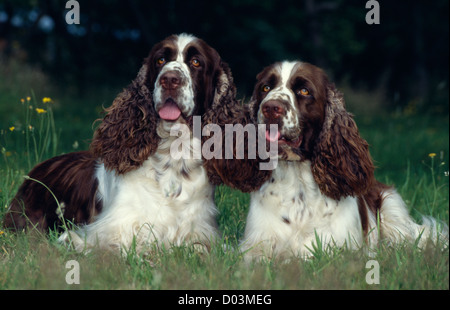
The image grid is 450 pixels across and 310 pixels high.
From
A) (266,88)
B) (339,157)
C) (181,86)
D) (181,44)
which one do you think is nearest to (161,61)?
(181,44)

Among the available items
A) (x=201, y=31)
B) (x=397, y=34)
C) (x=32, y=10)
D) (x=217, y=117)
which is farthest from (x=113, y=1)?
(x=217, y=117)

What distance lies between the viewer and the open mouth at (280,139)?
10.3ft

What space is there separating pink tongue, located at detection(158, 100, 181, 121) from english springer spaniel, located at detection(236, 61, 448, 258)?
444 millimetres

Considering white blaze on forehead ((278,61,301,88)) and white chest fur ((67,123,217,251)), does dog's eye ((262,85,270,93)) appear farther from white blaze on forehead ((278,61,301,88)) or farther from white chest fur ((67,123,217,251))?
white chest fur ((67,123,217,251))

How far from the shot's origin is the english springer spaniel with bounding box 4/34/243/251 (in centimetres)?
343

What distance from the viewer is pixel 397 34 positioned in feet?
56.1

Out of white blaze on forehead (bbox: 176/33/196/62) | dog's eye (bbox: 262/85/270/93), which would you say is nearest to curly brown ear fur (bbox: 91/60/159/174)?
white blaze on forehead (bbox: 176/33/196/62)

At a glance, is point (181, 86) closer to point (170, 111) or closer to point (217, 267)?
point (170, 111)

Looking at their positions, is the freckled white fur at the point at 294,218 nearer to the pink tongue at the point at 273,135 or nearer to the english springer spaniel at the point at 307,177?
the english springer spaniel at the point at 307,177

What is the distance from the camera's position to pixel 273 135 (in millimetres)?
3152

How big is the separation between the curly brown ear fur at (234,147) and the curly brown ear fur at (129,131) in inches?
13.1

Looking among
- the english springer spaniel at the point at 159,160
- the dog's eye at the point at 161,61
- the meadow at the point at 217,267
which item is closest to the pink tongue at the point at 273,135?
the english springer spaniel at the point at 159,160

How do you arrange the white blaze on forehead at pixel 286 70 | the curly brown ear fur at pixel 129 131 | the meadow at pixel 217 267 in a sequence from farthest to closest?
1. the curly brown ear fur at pixel 129 131
2. the white blaze on forehead at pixel 286 70
3. the meadow at pixel 217 267

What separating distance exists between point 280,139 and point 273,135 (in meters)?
0.04
